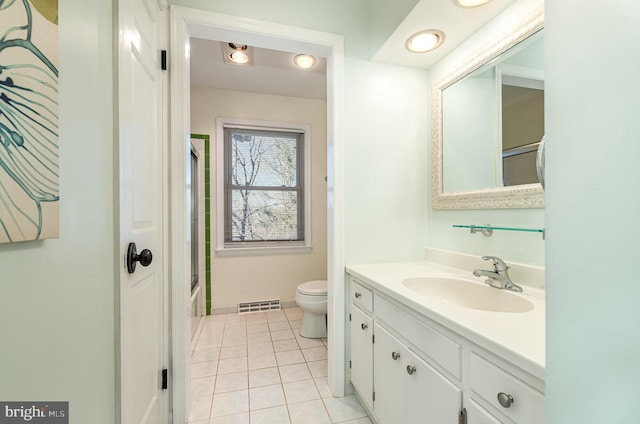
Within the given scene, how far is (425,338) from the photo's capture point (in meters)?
0.97

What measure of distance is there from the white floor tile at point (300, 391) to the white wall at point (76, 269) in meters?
1.05

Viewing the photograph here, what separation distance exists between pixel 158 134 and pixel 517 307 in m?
1.78

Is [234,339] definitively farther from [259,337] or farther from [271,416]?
[271,416]

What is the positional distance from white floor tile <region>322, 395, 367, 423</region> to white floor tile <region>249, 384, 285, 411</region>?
280 mm

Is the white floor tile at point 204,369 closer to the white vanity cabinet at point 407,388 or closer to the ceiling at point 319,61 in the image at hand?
the white vanity cabinet at point 407,388

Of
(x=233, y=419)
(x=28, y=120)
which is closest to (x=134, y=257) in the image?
(x=28, y=120)

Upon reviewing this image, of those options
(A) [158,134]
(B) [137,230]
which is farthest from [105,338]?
(A) [158,134]

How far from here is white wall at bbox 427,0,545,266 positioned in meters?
1.16

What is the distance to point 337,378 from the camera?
1.64 m

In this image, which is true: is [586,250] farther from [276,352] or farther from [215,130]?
[215,130]

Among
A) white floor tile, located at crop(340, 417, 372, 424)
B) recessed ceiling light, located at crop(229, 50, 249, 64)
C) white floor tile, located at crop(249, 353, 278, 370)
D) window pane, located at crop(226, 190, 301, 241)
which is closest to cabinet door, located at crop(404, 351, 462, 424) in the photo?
white floor tile, located at crop(340, 417, 372, 424)

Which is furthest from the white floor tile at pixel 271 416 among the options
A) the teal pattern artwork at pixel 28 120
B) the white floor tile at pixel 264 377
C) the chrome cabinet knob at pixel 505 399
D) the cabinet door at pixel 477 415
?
the teal pattern artwork at pixel 28 120

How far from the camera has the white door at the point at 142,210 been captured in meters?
0.90

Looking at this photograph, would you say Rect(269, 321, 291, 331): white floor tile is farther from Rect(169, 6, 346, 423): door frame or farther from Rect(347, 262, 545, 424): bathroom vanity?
Rect(347, 262, 545, 424): bathroom vanity
